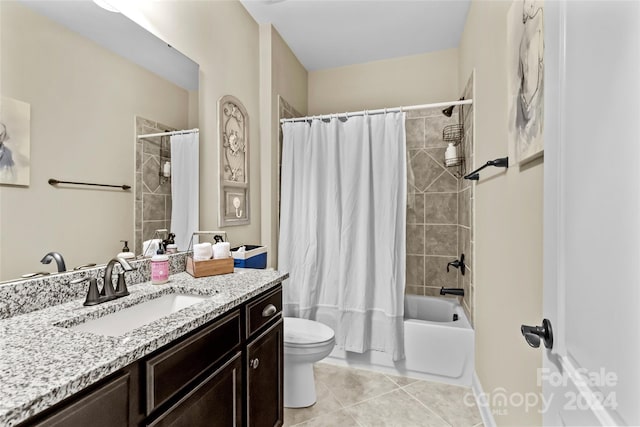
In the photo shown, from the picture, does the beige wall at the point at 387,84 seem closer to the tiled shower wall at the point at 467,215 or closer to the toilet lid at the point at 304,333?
the tiled shower wall at the point at 467,215

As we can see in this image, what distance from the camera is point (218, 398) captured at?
3.43 ft

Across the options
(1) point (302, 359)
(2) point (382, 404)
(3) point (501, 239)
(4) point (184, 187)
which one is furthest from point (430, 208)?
(4) point (184, 187)

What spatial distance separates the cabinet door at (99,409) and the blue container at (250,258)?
3.46 ft

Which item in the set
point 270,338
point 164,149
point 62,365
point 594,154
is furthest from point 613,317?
point 164,149

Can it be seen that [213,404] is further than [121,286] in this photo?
No

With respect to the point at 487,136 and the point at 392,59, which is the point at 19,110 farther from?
the point at 392,59

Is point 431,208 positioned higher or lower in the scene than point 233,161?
lower

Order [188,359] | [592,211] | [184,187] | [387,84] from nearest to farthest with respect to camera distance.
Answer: [592,211] < [188,359] < [184,187] < [387,84]

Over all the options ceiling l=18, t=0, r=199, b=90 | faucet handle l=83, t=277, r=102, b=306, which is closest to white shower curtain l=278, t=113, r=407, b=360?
ceiling l=18, t=0, r=199, b=90

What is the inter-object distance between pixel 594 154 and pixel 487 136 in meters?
1.38

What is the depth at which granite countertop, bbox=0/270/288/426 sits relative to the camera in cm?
55

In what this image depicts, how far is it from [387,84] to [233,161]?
1781 mm

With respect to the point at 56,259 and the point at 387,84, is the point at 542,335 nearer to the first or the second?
the point at 56,259

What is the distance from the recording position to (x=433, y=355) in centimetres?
215
